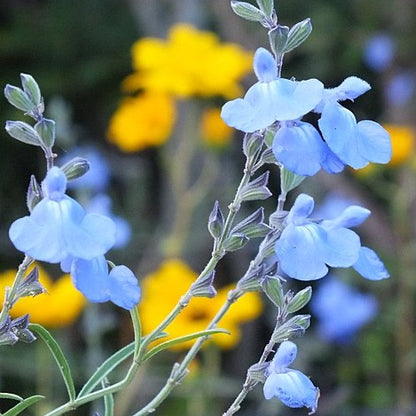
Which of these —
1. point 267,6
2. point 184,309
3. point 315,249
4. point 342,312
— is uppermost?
point 267,6

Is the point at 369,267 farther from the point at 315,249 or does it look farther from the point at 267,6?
the point at 267,6

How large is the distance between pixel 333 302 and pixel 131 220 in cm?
81

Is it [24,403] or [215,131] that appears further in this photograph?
[215,131]

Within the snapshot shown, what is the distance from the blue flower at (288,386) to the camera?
0.49 meters

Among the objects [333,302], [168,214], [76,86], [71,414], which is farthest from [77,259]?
[76,86]

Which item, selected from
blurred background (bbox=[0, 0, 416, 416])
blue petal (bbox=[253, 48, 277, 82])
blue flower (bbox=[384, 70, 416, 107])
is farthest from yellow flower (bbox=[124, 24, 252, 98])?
blue petal (bbox=[253, 48, 277, 82])

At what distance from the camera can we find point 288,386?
1.64ft

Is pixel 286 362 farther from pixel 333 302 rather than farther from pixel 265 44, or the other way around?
pixel 265 44

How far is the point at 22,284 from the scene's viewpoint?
504 mm

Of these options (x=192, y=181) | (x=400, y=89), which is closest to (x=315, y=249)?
(x=192, y=181)

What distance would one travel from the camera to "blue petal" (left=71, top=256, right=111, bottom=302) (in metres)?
0.45

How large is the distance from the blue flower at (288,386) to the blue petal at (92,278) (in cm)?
11

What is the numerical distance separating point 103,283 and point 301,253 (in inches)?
4.2

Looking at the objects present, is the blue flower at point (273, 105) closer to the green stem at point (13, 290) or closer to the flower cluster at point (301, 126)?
the flower cluster at point (301, 126)
